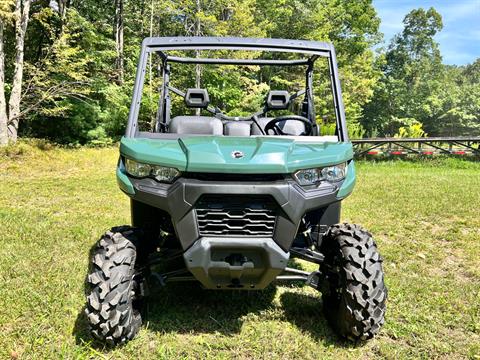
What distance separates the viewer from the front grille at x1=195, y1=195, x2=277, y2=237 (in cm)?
211

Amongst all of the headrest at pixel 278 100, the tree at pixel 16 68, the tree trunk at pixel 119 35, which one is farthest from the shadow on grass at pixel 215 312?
the tree trunk at pixel 119 35

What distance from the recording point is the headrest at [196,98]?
3.62 m

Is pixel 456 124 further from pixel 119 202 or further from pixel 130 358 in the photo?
pixel 130 358

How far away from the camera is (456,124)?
1583 inches

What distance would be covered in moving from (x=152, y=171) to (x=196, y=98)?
65.5 inches

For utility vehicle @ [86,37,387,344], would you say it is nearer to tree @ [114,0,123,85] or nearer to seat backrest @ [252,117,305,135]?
seat backrest @ [252,117,305,135]

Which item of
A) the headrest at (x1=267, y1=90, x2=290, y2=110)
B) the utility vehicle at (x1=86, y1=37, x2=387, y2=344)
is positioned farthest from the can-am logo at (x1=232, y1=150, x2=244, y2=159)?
the headrest at (x1=267, y1=90, x2=290, y2=110)

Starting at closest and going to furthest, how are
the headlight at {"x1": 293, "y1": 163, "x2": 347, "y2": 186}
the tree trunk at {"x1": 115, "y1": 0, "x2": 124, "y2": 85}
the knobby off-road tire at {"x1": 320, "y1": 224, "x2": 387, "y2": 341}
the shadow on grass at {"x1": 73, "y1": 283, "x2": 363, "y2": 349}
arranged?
the headlight at {"x1": 293, "y1": 163, "x2": 347, "y2": 186}, the knobby off-road tire at {"x1": 320, "y1": 224, "x2": 387, "y2": 341}, the shadow on grass at {"x1": 73, "y1": 283, "x2": 363, "y2": 349}, the tree trunk at {"x1": 115, "y1": 0, "x2": 124, "y2": 85}

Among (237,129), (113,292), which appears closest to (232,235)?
(113,292)

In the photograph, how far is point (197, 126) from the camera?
3184 millimetres

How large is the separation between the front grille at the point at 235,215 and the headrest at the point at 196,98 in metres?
1.68

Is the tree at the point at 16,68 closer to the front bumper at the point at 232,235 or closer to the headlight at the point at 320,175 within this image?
the front bumper at the point at 232,235

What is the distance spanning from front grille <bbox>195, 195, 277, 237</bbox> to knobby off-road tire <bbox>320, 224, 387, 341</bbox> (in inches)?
20.7

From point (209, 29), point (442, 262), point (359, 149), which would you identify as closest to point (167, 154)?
point (442, 262)
